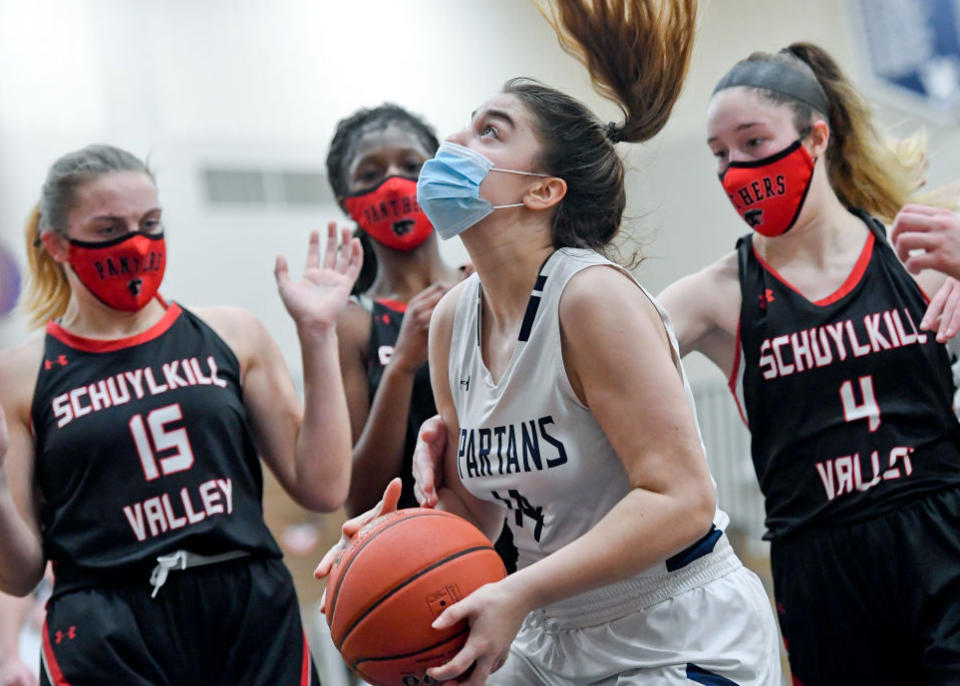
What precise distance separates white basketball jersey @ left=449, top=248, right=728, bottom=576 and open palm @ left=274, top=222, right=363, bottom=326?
84 centimetres

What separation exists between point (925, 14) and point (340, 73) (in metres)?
3.87

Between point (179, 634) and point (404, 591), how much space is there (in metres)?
1.08

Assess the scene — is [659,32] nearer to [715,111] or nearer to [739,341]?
[715,111]

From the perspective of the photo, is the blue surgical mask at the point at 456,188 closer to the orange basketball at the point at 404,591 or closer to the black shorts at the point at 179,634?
the orange basketball at the point at 404,591

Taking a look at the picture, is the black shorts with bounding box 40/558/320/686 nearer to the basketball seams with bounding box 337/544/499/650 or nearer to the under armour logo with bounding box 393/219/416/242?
the basketball seams with bounding box 337/544/499/650

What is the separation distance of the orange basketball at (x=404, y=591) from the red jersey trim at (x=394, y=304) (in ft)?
4.16

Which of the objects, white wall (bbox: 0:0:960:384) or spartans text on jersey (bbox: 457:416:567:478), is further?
white wall (bbox: 0:0:960:384)

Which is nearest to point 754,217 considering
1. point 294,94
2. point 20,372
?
point 20,372

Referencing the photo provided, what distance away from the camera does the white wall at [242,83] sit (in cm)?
713

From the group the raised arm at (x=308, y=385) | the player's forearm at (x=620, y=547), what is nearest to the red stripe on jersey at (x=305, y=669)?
the raised arm at (x=308, y=385)

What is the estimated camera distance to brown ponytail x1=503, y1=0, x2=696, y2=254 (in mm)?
2307

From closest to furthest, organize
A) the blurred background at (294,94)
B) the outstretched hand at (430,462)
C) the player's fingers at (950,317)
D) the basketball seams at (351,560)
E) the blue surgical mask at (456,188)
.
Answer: the basketball seams at (351,560)
the blue surgical mask at (456,188)
the outstretched hand at (430,462)
the player's fingers at (950,317)
the blurred background at (294,94)

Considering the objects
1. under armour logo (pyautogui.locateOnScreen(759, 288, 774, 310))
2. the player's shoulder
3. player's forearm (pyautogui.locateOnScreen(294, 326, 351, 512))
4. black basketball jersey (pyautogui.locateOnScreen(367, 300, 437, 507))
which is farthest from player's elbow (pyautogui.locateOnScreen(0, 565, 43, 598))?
under armour logo (pyautogui.locateOnScreen(759, 288, 774, 310))

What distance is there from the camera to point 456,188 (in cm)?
224
